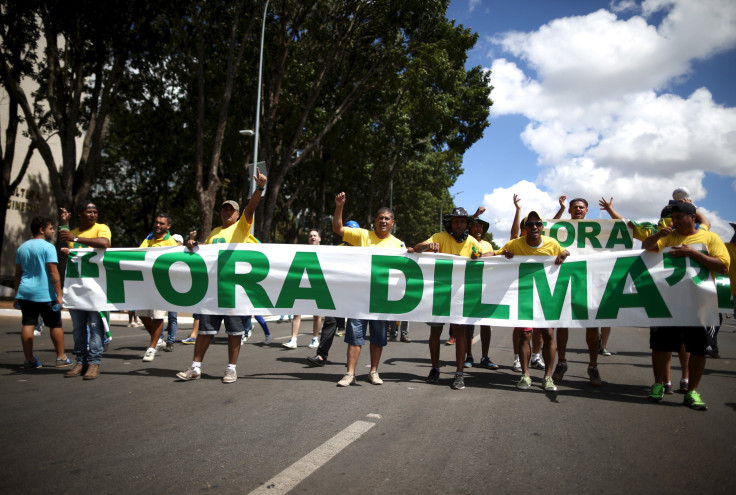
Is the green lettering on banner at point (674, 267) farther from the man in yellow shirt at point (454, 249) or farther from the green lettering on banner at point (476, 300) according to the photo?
the man in yellow shirt at point (454, 249)

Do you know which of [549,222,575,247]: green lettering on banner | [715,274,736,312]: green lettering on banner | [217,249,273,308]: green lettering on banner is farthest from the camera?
[549,222,575,247]: green lettering on banner

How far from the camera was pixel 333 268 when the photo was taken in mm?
6254

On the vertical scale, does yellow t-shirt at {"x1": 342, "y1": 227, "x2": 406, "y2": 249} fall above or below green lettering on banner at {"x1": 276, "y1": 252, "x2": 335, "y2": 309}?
above

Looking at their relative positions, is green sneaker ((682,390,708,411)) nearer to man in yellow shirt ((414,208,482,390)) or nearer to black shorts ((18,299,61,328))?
man in yellow shirt ((414,208,482,390))

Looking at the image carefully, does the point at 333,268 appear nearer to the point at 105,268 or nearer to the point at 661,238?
the point at 105,268

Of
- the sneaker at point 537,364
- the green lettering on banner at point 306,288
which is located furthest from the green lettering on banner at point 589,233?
the green lettering on banner at point 306,288

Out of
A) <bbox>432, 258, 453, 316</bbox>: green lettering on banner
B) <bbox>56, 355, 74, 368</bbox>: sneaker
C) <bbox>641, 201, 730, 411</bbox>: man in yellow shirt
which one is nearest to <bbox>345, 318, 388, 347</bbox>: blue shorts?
<bbox>432, 258, 453, 316</bbox>: green lettering on banner

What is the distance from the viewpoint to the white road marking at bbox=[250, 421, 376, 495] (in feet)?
9.70

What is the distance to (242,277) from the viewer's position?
20.3 feet

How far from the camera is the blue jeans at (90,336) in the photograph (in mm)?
5883

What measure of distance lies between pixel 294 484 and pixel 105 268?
14.5 feet

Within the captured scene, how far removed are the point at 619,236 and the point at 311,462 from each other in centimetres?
763

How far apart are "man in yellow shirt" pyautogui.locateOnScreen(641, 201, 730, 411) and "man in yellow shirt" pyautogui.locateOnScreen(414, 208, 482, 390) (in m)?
1.90

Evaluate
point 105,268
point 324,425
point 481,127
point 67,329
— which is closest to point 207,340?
point 105,268
